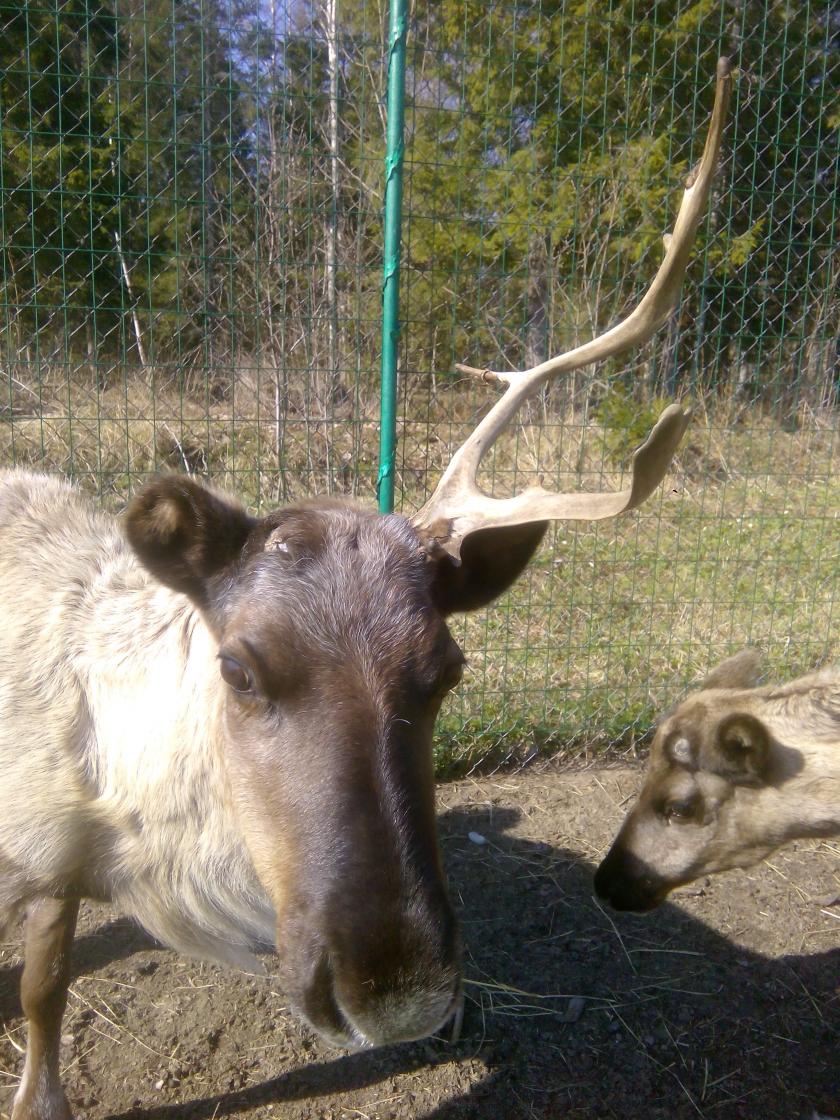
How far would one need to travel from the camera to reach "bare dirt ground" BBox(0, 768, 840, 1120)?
2.95m

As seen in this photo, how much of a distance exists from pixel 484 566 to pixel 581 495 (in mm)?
381

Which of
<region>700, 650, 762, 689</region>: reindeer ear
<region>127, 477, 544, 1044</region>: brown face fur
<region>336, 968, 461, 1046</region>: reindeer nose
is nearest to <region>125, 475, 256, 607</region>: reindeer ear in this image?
<region>127, 477, 544, 1044</region>: brown face fur

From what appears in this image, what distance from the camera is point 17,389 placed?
17.3 feet

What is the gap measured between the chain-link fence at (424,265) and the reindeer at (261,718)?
216 cm

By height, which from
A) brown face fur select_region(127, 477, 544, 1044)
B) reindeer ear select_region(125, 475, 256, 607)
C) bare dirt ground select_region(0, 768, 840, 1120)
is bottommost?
bare dirt ground select_region(0, 768, 840, 1120)

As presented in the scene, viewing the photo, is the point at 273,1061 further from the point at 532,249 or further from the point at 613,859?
the point at 532,249

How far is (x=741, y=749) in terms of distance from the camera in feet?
11.4

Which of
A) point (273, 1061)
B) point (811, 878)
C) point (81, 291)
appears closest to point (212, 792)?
point (273, 1061)

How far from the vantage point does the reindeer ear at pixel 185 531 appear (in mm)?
2240

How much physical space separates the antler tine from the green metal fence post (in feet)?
4.91

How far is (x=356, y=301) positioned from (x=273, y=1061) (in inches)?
148

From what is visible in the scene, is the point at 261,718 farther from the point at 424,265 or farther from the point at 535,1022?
the point at 424,265

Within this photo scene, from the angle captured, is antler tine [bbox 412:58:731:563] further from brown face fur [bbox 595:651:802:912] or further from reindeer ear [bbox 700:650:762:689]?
reindeer ear [bbox 700:650:762:689]

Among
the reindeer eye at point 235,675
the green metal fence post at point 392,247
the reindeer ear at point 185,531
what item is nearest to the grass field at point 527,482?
the green metal fence post at point 392,247
